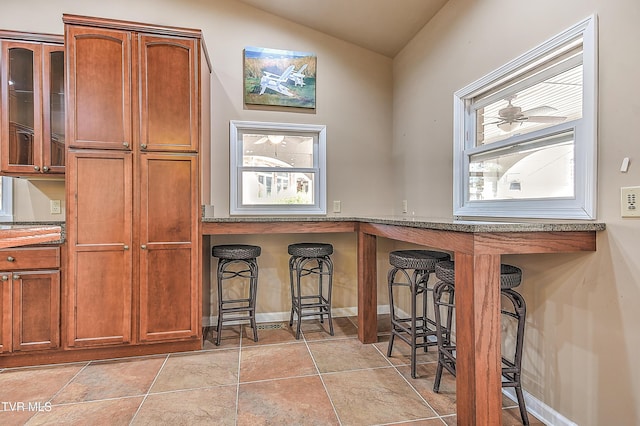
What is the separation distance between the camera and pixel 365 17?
2910mm

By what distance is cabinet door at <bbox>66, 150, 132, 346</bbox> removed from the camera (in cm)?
227

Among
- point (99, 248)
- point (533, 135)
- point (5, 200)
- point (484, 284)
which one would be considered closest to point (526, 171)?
point (533, 135)

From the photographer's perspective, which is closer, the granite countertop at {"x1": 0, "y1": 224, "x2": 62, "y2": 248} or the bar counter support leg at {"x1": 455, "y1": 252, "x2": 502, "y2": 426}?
the granite countertop at {"x1": 0, "y1": 224, "x2": 62, "y2": 248}

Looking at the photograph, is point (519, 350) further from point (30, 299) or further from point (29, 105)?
point (29, 105)

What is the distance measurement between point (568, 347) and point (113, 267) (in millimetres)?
2788

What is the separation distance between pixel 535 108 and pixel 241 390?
7.69 ft

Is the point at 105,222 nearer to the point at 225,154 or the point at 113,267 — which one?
the point at 113,267

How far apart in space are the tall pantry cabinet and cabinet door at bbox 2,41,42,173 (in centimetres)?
51

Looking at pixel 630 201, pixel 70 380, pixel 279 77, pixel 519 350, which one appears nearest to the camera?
pixel 630 201

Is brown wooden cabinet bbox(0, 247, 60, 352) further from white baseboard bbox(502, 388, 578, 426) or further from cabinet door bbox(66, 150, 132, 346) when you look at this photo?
white baseboard bbox(502, 388, 578, 426)

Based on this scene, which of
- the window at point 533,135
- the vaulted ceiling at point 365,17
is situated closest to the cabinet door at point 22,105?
the vaulted ceiling at point 365,17

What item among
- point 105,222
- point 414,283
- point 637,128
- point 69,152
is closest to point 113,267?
point 105,222

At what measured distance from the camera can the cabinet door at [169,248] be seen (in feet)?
7.75

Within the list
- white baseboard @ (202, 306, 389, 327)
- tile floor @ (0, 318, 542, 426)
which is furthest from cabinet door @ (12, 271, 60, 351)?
white baseboard @ (202, 306, 389, 327)
